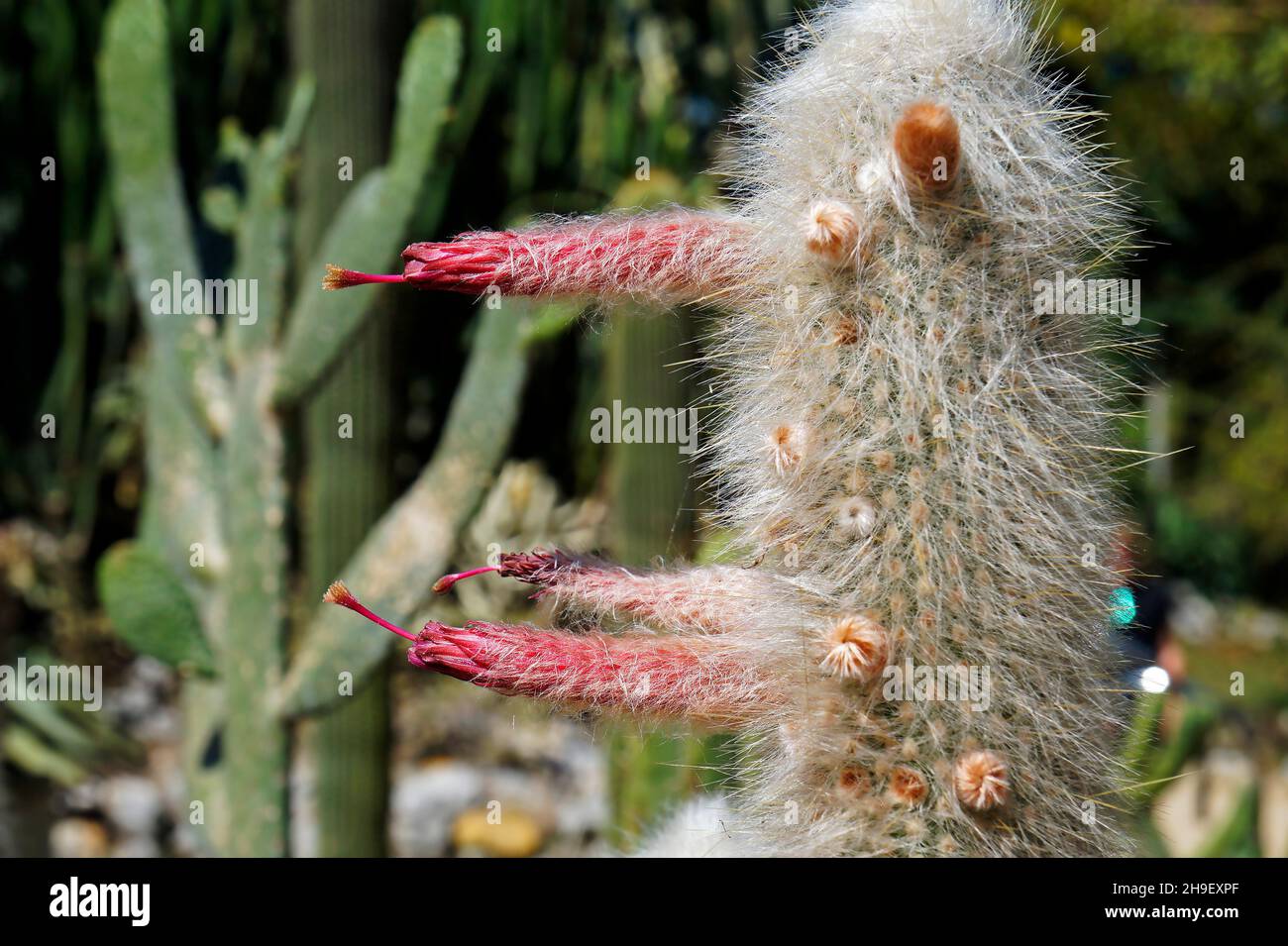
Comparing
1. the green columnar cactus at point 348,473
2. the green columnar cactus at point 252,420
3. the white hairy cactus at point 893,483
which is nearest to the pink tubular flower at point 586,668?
the white hairy cactus at point 893,483

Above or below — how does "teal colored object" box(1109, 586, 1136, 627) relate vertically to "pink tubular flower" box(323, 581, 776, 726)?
above

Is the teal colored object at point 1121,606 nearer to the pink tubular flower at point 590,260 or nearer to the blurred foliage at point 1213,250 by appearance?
the pink tubular flower at point 590,260

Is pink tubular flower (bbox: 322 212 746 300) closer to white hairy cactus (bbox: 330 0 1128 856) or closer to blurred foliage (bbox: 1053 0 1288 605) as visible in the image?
white hairy cactus (bbox: 330 0 1128 856)

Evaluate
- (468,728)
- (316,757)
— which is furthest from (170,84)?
(468,728)

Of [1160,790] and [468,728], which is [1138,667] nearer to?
[1160,790]

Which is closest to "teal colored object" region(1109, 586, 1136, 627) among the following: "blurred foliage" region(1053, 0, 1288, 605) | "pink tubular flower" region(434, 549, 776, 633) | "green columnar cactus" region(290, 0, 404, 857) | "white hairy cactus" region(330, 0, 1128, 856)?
"white hairy cactus" region(330, 0, 1128, 856)
